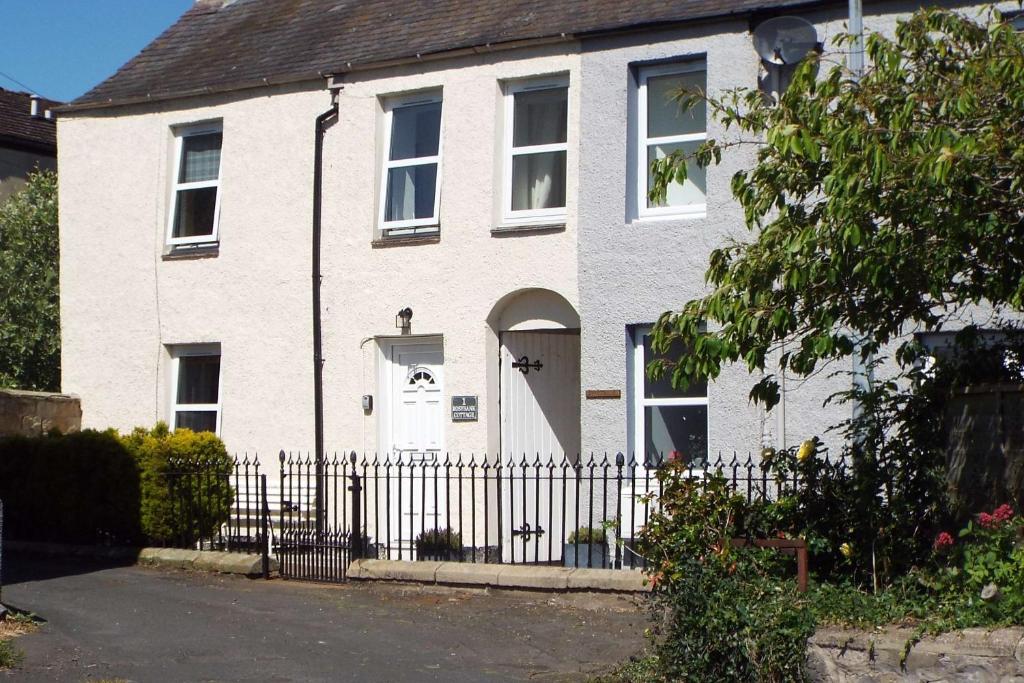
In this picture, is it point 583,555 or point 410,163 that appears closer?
point 583,555

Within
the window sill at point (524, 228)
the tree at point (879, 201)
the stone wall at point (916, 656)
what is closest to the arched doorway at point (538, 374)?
the window sill at point (524, 228)

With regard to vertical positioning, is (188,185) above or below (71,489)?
above

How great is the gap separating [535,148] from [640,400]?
9.74 feet

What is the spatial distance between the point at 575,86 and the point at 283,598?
19.7 ft

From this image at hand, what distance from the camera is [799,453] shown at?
1007 cm

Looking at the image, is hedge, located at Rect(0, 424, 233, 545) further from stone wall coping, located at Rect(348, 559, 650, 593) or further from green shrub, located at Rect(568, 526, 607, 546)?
green shrub, located at Rect(568, 526, 607, 546)

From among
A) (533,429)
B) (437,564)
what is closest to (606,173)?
(533,429)

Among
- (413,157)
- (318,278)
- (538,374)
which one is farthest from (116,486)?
(413,157)

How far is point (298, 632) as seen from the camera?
1066 cm

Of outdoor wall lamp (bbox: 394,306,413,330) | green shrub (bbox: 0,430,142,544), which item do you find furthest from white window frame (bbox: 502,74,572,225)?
green shrub (bbox: 0,430,142,544)

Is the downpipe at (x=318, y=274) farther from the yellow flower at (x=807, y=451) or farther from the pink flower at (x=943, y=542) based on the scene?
the pink flower at (x=943, y=542)

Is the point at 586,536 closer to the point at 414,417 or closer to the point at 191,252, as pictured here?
the point at 414,417

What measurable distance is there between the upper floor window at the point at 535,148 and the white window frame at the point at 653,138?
Result: 0.88 metres

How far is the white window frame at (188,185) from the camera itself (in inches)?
659
